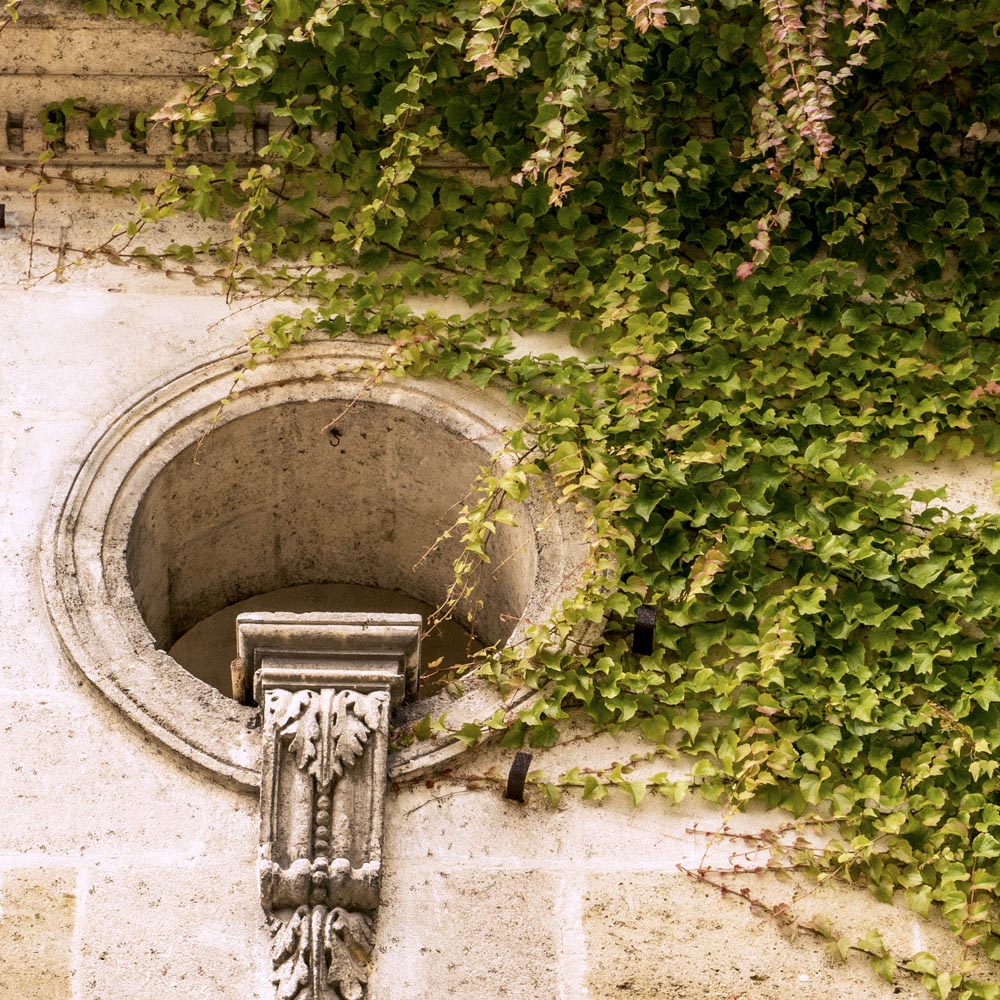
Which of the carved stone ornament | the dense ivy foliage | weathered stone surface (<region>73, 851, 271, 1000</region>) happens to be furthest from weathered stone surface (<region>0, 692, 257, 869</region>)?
the dense ivy foliage

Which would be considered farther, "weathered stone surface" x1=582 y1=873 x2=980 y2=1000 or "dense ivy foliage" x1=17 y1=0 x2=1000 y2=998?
"dense ivy foliage" x1=17 y1=0 x2=1000 y2=998

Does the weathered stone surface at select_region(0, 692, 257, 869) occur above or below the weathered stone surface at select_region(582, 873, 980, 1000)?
above

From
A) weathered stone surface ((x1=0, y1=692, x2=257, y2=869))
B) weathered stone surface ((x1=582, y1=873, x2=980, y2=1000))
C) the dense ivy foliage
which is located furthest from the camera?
the dense ivy foliage

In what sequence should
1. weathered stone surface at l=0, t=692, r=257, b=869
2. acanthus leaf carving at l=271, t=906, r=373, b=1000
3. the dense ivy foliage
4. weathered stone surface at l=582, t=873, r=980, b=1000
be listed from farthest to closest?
the dense ivy foliage
weathered stone surface at l=0, t=692, r=257, b=869
weathered stone surface at l=582, t=873, r=980, b=1000
acanthus leaf carving at l=271, t=906, r=373, b=1000

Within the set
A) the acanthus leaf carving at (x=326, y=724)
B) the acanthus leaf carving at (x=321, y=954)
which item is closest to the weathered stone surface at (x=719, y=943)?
the acanthus leaf carving at (x=321, y=954)

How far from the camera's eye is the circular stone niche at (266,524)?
5.33m

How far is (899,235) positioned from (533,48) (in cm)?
144

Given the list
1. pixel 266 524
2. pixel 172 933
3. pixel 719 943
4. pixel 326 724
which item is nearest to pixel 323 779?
pixel 326 724

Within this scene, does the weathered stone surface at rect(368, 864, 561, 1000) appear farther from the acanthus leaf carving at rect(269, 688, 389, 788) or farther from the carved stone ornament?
the acanthus leaf carving at rect(269, 688, 389, 788)

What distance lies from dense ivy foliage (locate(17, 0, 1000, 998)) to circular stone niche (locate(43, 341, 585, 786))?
159mm

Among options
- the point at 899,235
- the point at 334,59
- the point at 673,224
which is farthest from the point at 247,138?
the point at 899,235

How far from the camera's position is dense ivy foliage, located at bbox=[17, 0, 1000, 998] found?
526 cm

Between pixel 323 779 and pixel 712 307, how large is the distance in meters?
2.16

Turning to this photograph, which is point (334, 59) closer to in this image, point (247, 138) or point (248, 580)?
point (247, 138)
